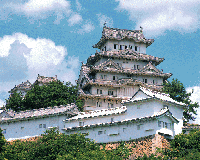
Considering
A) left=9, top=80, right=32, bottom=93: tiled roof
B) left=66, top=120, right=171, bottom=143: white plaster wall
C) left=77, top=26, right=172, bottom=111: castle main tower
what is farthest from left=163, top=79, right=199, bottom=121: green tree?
left=9, top=80, right=32, bottom=93: tiled roof

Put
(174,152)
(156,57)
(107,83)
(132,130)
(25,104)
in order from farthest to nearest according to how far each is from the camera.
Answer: (156,57) < (107,83) < (25,104) < (132,130) < (174,152)

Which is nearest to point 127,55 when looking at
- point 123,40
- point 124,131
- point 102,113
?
point 123,40

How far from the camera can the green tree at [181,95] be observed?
75812mm

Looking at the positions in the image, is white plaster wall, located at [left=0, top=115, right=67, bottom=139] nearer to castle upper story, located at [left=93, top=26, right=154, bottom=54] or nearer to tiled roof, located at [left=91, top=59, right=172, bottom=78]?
tiled roof, located at [left=91, top=59, right=172, bottom=78]

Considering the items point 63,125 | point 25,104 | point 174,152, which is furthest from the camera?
point 25,104

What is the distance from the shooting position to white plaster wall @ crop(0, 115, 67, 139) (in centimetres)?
6369

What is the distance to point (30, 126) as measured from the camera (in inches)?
2547

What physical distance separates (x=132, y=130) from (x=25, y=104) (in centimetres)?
3059

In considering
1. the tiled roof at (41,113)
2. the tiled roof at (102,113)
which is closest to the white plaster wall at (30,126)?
the tiled roof at (41,113)

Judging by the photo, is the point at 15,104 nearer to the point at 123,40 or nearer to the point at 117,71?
the point at 117,71

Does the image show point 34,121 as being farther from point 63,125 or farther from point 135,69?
point 135,69

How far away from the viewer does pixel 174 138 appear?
54.9 metres

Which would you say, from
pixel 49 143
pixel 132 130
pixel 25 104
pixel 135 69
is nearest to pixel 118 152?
pixel 132 130

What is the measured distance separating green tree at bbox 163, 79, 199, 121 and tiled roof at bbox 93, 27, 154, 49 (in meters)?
16.7
